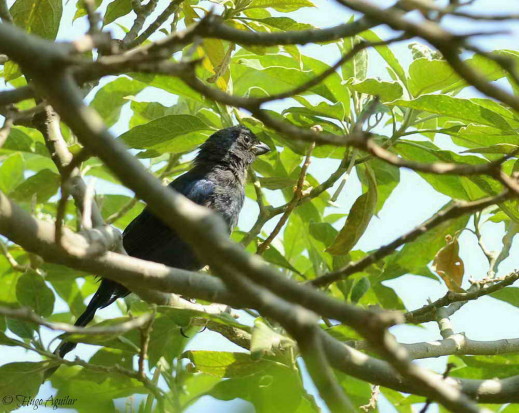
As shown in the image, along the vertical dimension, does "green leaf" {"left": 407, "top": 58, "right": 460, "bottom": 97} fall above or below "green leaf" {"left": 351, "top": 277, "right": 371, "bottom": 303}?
above

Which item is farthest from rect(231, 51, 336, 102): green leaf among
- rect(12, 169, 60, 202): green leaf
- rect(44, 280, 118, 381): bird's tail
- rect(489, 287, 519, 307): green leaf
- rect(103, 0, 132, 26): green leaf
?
rect(44, 280, 118, 381): bird's tail

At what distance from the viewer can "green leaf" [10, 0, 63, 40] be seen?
12.5 ft

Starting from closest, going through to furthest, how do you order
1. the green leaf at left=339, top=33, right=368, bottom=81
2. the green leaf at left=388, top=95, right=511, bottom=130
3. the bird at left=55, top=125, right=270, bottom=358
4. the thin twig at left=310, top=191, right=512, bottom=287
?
the thin twig at left=310, top=191, right=512, bottom=287 → the green leaf at left=388, top=95, right=511, bottom=130 → the green leaf at left=339, top=33, right=368, bottom=81 → the bird at left=55, top=125, right=270, bottom=358

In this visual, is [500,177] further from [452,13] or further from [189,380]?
[189,380]

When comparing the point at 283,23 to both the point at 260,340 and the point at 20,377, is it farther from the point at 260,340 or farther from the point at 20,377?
the point at 20,377

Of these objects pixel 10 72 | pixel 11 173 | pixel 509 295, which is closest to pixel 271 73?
pixel 10 72

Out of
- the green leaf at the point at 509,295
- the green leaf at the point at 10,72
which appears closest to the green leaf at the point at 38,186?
the green leaf at the point at 10,72

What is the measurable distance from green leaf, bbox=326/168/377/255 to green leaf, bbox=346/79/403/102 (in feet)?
1.62

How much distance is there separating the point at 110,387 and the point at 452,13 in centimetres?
243

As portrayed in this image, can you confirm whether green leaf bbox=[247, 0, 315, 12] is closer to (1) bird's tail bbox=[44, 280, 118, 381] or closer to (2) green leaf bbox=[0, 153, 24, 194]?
(2) green leaf bbox=[0, 153, 24, 194]

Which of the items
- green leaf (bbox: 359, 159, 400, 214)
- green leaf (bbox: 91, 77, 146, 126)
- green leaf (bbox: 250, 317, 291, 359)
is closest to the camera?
green leaf (bbox: 250, 317, 291, 359)

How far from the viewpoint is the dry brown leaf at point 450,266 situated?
4.28 metres

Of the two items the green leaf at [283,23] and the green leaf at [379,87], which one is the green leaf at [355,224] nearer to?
the green leaf at [379,87]

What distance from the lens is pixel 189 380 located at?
4.07 m
